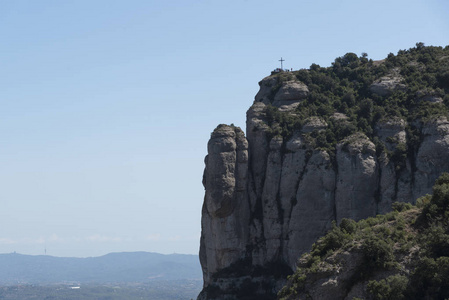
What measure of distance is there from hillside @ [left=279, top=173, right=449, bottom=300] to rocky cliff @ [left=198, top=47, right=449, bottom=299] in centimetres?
3500

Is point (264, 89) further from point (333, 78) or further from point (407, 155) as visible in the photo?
point (407, 155)

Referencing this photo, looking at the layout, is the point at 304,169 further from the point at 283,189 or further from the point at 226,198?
the point at 226,198

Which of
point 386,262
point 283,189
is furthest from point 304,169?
point 386,262

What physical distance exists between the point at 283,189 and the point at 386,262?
4692 centimetres

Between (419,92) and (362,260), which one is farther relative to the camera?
(419,92)

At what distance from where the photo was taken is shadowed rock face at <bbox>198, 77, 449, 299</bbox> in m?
93.8

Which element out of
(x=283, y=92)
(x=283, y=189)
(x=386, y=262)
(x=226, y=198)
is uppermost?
(x=283, y=92)

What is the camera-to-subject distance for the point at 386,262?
52.8m

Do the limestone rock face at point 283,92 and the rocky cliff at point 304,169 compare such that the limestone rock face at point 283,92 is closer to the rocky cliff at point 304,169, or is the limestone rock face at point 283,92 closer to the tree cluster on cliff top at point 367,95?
the rocky cliff at point 304,169

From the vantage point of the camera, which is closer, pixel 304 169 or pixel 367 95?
pixel 304 169

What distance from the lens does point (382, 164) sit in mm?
95562

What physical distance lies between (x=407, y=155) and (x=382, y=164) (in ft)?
9.73

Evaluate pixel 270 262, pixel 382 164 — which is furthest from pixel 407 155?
pixel 270 262

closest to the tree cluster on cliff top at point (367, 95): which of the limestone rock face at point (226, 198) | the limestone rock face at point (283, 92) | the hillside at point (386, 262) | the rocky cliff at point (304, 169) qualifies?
the rocky cliff at point (304, 169)
